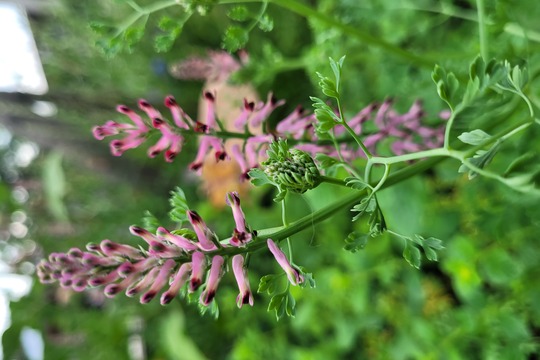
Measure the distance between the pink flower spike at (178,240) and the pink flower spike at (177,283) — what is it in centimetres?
1

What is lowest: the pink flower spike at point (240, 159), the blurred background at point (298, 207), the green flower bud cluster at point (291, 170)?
the blurred background at point (298, 207)

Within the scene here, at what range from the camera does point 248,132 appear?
44 cm

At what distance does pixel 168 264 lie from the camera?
312 mm

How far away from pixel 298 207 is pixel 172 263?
763 mm

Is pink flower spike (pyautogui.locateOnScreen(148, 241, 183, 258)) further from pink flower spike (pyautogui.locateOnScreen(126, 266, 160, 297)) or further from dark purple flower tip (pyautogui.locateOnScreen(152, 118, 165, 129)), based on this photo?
dark purple flower tip (pyautogui.locateOnScreen(152, 118, 165, 129))

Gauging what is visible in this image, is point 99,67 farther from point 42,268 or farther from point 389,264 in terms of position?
point 42,268

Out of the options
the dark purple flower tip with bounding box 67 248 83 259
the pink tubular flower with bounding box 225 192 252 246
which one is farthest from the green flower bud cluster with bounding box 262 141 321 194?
the dark purple flower tip with bounding box 67 248 83 259

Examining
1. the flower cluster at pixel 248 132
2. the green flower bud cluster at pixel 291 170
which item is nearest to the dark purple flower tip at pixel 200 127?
the flower cluster at pixel 248 132

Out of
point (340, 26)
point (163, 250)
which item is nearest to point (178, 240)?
point (163, 250)

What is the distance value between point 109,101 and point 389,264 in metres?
0.74

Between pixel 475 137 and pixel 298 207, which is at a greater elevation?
pixel 475 137

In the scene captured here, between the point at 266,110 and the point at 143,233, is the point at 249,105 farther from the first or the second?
the point at 143,233

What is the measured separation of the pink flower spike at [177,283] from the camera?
302 millimetres

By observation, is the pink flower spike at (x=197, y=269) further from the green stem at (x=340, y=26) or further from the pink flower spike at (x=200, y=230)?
the green stem at (x=340, y=26)
